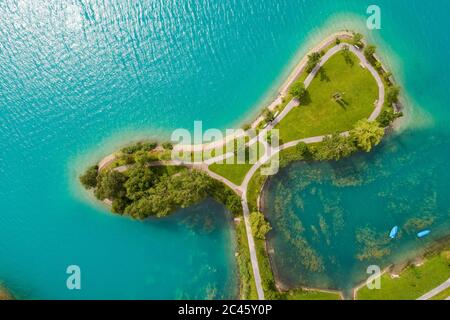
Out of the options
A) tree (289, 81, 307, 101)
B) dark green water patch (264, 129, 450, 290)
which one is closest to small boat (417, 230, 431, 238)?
dark green water patch (264, 129, 450, 290)

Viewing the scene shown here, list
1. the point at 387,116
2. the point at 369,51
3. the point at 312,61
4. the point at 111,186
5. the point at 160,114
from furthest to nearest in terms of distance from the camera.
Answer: the point at 160,114, the point at 312,61, the point at 369,51, the point at 387,116, the point at 111,186

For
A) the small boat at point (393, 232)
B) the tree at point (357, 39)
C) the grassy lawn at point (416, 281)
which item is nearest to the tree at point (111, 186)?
the grassy lawn at point (416, 281)

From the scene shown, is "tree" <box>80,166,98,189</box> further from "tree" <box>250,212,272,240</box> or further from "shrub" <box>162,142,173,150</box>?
"tree" <box>250,212,272,240</box>

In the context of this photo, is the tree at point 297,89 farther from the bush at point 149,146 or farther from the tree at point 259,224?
the bush at point 149,146

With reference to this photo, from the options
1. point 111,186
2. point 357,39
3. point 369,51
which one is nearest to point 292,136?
point 369,51

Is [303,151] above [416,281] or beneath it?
above

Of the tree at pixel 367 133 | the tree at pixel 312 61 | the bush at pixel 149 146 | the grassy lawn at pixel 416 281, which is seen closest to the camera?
the tree at pixel 367 133

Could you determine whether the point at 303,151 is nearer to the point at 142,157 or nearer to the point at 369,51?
the point at 369,51
